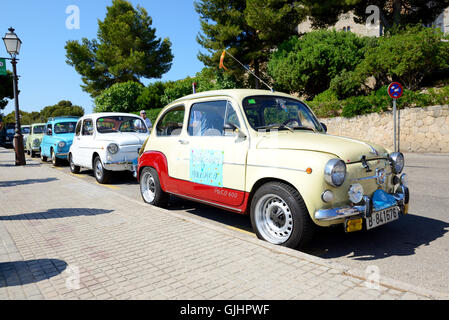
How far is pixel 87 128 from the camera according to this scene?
10055 mm

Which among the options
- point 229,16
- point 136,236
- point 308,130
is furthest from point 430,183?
point 229,16

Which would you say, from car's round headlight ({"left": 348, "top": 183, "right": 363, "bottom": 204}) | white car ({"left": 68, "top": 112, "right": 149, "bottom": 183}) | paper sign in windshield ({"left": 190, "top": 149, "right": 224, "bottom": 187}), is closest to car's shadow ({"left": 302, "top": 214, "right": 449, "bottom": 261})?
car's round headlight ({"left": 348, "top": 183, "right": 363, "bottom": 204})

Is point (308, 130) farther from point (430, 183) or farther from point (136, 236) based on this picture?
point (430, 183)

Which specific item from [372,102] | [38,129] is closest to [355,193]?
[372,102]

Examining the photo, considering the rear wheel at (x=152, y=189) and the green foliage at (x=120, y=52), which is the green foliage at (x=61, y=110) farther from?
the rear wheel at (x=152, y=189)

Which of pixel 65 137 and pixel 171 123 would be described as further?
pixel 65 137

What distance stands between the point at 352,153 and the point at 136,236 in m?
2.88

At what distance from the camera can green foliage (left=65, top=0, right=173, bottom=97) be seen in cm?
4047

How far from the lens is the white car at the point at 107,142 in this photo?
888 centimetres

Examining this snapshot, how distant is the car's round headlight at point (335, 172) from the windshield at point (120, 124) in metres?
7.36

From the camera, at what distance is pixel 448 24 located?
83.1ft

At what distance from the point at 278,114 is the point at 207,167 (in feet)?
4.14

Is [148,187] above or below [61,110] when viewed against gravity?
below

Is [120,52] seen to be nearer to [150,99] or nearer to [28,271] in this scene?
[150,99]
